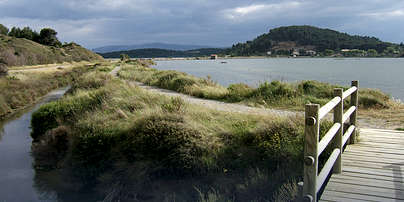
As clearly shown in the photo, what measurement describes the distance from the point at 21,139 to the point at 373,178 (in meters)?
14.3

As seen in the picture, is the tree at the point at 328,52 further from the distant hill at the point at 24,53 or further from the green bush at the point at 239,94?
the green bush at the point at 239,94

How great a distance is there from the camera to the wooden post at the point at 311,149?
4203 mm

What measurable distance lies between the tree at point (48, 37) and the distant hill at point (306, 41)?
252ft

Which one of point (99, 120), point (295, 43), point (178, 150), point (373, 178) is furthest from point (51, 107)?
point (295, 43)

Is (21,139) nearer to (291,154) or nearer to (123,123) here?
(123,123)

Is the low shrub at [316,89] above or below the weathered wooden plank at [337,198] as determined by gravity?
above

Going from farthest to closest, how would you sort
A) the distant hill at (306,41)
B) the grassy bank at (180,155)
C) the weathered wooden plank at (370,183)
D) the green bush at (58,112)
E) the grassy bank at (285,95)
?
1. the distant hill at (306,41)
2. the grassy bank at (285,95)
3. the green bush at (58,112)
4. the grassy bank at (180,155)
5. the weathered wooden plank at (370,183)

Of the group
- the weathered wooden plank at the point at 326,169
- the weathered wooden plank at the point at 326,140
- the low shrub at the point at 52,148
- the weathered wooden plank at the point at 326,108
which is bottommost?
the low shrub at the point at 52,148

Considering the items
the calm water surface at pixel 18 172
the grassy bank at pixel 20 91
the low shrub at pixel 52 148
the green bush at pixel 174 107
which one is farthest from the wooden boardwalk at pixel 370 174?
the grassy bank at pixel 20 91

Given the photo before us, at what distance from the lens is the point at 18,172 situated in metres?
11.7

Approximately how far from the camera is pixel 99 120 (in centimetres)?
1139

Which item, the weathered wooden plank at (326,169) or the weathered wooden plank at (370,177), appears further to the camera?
the weathered wooden plank at (370,177)

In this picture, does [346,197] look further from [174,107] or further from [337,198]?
[174,107]

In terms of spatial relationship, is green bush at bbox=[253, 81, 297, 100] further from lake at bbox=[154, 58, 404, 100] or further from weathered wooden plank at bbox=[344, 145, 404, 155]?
weathered wooden plank at bbox=[344, 145, 404, 155]
